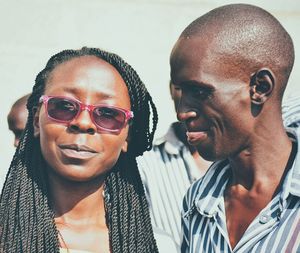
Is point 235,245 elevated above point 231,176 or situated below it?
below

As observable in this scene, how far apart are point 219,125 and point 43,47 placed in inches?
129

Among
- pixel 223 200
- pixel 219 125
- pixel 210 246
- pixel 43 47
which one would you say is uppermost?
pixel 43 47

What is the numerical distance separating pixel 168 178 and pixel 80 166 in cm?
148

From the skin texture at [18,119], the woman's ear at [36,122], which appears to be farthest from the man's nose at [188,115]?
the skin texture at [18,119]

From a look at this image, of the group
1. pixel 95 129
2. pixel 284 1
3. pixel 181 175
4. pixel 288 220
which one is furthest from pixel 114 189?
pixel 284 1

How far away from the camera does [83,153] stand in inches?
115

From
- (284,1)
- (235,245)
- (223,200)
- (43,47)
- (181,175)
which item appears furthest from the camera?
(284,1)

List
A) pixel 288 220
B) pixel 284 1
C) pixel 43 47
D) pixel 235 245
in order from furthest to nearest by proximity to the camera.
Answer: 1. pixel 284 1
2. pixel 43 47
3. pixel 235 245
4. pixel 288 220

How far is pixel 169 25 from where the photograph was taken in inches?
238

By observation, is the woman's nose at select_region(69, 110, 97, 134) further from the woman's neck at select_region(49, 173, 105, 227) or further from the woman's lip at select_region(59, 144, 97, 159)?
the woman's neck at select_region(49, 173, 105, 227)

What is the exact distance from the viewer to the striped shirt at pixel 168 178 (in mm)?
4176

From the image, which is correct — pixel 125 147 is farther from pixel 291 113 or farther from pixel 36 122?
pixel 291 113

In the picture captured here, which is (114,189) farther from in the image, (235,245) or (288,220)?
(288,220)

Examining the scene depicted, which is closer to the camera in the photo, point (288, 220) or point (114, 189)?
point (288, 220)
